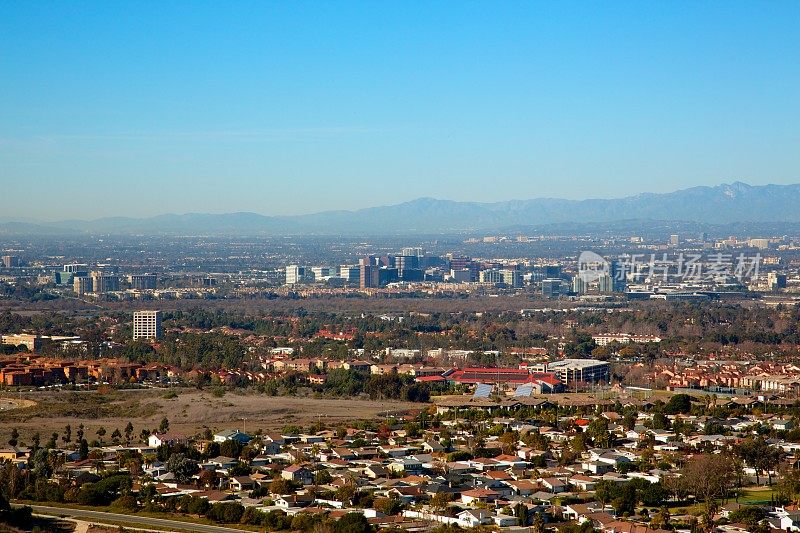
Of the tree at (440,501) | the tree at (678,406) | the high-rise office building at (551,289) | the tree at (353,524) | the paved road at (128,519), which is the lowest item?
the high-rise office building at (551,289)

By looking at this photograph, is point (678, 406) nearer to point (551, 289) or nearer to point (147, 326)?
point (147, 326)

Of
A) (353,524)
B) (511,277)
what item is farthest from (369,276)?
(353,524)

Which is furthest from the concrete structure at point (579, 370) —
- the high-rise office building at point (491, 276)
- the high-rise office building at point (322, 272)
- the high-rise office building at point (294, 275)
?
the high-rise office building at point (322, 272)

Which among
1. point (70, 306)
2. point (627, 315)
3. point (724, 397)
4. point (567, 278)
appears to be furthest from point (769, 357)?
point (567, 278)

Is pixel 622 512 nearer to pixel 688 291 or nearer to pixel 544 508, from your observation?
pixel 544 508

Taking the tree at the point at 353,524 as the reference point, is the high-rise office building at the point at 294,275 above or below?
below

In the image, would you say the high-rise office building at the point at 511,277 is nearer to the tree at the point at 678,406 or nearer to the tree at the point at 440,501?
the tree at the point at 678,406

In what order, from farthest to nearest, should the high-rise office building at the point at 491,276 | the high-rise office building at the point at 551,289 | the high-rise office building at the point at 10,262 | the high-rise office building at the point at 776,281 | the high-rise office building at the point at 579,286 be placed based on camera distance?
the high-rise office building at the point at 10,262
the high-rise office building at the point at 491,276
the high-rise office building at the point at 776,281
the high-rise office building at the point at 579,286
the high-rise office building at the point at 551,289
